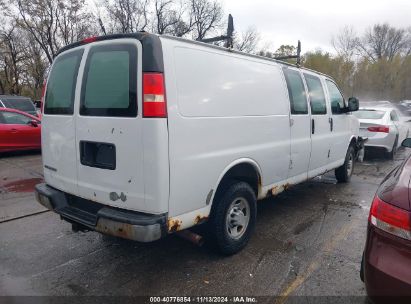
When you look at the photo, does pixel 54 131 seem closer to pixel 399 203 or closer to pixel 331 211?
pixel 399 203

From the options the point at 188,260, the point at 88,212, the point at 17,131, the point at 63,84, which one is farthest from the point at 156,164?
the point at 17,131

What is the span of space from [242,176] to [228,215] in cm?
49

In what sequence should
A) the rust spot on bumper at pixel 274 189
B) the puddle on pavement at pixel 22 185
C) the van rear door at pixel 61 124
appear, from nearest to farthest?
the van rear door at pixel 61 124 → the rust spot on bumper at pixel 274 189 → the puddle on pavement at pixel 22 185

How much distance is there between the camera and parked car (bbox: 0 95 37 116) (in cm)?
1307

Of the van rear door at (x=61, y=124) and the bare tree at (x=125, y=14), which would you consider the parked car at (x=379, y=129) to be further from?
the bare tree at (x=125, y=14)

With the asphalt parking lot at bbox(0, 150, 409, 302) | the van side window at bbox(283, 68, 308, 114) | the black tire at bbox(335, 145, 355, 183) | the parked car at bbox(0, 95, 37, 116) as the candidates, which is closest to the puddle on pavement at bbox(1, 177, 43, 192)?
the asphalt parking lot at bbox(0, 150, 409, 302)

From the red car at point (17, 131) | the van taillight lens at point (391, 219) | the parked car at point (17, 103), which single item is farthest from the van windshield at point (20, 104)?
the van taillight lens at point (391, 219)

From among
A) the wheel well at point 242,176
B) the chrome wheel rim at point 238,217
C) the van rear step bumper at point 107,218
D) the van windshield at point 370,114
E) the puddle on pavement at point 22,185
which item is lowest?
the puddle on pavement at point 22,185

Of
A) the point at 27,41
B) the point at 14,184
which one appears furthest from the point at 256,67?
the point at 27,41

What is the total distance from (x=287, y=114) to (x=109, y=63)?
2.35 m

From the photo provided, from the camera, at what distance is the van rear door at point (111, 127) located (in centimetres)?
263

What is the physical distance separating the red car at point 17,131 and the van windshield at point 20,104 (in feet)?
14.3

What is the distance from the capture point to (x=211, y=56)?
124 inches

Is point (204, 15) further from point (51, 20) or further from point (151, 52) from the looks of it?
point (151, 52)
